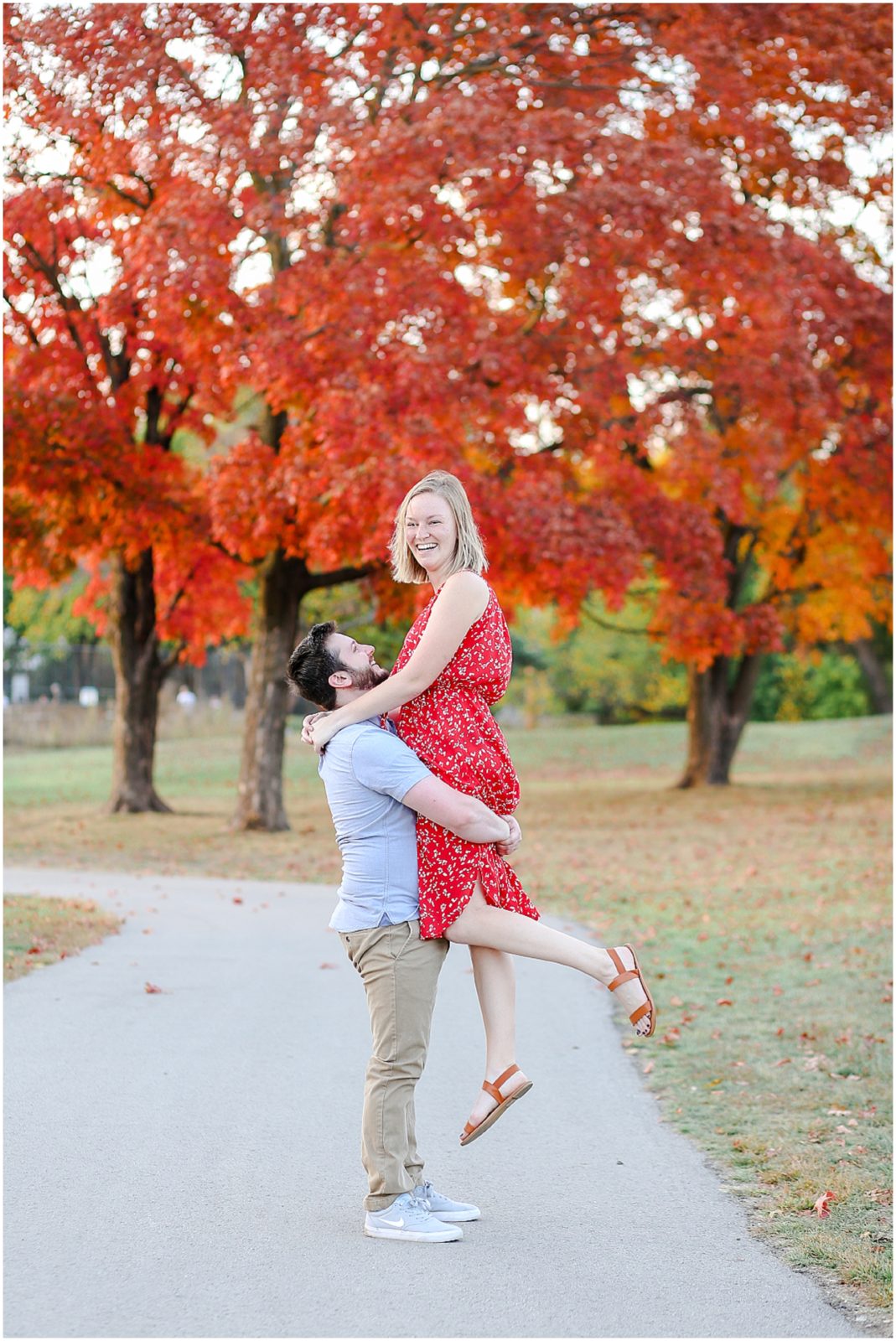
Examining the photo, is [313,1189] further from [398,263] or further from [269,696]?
[269,696]

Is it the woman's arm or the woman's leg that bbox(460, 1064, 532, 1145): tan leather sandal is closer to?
the woman's leg

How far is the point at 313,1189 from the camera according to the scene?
4.72 m

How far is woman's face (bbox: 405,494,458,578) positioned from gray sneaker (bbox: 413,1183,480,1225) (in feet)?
6.49

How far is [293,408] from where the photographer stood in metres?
16.3

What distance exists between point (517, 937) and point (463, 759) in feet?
1.92

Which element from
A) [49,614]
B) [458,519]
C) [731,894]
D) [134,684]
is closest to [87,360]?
[134,684]

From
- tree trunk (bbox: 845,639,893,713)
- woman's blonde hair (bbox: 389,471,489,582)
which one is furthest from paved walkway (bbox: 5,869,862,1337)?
tree trunk (bbox: 845,639,893,713)

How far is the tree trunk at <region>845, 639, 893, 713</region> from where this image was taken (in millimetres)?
41969

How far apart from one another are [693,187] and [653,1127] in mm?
12442

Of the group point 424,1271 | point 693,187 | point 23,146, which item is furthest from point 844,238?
point 424,1271

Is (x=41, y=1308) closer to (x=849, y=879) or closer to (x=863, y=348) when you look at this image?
(x=849, y=879)

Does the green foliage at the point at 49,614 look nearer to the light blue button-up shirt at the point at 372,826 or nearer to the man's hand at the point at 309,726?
the man's hand at the point at 309,726

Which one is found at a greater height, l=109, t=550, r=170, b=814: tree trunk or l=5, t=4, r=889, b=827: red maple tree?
l=5, t=4, r=889, b=827: red maple tree

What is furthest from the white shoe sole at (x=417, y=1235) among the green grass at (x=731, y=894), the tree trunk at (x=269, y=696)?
the tree trunk at (x=269, y=696)
